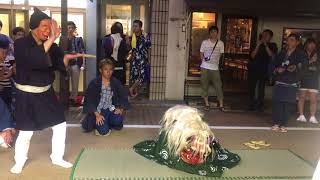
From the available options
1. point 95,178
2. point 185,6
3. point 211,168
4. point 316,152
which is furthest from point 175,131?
point 185,6

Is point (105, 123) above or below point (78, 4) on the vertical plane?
below

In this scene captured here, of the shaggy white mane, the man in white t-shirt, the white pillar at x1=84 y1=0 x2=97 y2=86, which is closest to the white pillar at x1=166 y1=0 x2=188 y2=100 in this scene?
the man in white t-shirt

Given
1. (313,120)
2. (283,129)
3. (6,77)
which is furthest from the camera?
(313,120)

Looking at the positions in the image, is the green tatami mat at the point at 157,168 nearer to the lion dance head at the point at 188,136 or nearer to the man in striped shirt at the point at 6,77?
the lion dance head at the point at 188,136

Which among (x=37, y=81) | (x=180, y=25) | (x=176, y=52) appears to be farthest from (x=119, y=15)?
(x=37, y=81)

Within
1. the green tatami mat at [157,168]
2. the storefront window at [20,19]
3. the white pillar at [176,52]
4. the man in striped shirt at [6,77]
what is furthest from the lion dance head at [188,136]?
the storefront window at [20,19]

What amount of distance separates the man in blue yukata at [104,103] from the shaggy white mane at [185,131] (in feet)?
6.19

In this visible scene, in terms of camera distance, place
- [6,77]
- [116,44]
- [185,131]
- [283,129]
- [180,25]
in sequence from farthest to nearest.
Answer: [180,25] < [116,44] < [283,129] < [6,77] < [185,131]

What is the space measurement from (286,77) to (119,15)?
4400 mm

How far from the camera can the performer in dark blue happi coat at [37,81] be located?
14.5ft

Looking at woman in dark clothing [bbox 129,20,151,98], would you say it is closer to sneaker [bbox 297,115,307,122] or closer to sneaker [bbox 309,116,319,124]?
sneaker [bbox 297,115,307,122]

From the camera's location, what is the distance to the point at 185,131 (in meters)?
4.45

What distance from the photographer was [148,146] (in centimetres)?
549

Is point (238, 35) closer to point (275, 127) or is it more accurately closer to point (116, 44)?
point (275, 127)
